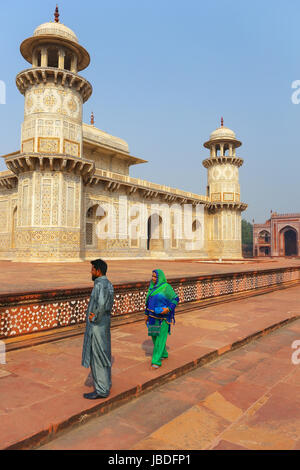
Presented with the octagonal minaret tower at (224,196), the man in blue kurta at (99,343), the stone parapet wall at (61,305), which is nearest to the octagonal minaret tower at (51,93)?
the stone parapet wall at (61,305)

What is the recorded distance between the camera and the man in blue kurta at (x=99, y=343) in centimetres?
219

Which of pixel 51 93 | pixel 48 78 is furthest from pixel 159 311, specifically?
pixel 48 78

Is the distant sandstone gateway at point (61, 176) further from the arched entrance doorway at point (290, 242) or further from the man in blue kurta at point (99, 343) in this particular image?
the arched entrance doorway at point (290, 242)

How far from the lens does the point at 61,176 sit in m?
13.4

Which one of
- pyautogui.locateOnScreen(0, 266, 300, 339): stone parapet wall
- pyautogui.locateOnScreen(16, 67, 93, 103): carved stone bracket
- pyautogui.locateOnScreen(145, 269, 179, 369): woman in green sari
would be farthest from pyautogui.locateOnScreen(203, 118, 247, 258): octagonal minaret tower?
pyautogui.locateOnScreen(145, 269, 179, 369): woman in green sari

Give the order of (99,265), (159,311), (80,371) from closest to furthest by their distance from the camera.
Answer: (99,265) → (80,371) → (159,311)

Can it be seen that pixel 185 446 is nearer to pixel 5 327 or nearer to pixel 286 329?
pixel 5 327

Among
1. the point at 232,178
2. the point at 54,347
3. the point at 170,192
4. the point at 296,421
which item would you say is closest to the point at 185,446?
the point at 296,421

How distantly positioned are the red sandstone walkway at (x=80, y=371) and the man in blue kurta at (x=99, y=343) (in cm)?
11

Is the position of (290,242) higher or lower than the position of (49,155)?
lower

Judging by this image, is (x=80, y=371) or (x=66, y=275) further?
(x=66, y=275)

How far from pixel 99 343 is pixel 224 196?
24078 millimetres

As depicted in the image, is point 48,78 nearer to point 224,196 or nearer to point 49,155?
point 49,155

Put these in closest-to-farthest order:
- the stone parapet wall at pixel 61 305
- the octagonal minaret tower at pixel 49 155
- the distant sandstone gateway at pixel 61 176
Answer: the stone parapet wall at pixel 61 305 < the octagonal minaret tower at pixel 49 155 < the distant sandstone gateway at pixel 61 176
